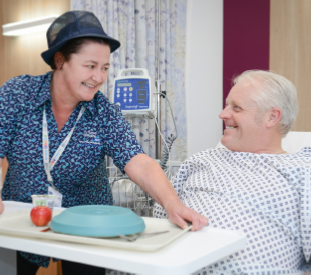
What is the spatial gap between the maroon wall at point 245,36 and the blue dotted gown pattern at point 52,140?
94.3 inches

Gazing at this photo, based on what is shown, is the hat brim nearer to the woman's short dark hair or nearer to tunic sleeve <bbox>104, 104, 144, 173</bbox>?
the woman's short dark hair

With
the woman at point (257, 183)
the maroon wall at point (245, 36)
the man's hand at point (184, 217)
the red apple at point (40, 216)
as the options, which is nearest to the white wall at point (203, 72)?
the maroon wall at point (245, 36)

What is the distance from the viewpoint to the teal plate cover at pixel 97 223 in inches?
31.1

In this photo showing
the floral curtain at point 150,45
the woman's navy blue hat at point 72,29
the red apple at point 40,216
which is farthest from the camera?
the floral curtain at point 150,45

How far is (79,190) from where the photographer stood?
4.96 ft

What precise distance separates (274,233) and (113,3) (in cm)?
240

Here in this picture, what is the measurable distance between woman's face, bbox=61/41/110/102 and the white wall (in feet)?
8.18

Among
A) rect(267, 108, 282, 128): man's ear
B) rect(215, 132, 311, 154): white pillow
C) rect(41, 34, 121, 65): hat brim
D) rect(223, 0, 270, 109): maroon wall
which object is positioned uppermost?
rect(223, 0, 270, 109): maroon wall

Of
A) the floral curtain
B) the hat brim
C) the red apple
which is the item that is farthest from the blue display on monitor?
the red apple

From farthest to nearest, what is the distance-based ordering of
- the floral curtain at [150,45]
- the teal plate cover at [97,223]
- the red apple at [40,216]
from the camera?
the floral curtain at [150,45] → the red apple at [40,216] → the teal plate cover at [97,223]

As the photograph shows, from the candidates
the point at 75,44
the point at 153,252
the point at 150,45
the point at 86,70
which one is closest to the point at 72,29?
the point at 75,44

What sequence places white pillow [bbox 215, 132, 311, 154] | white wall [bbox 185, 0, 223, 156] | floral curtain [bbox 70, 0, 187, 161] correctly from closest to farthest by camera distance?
white pillow [bbox 215, 132, 311, 154], floral curtain [bbox 70, 0, 187, 161], white wall [bbox 185, 0, 223, 156]

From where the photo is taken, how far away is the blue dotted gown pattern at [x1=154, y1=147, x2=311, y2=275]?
1.15 metres

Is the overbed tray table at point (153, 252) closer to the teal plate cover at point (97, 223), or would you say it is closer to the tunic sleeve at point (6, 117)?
the teal plate cover at point (97, 223)
